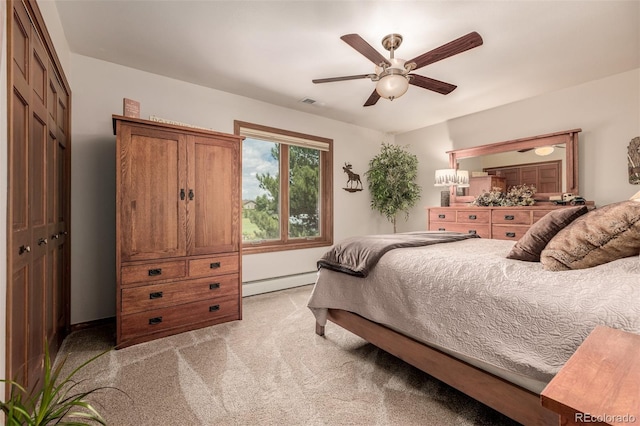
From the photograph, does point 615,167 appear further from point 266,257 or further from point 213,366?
point 213,366

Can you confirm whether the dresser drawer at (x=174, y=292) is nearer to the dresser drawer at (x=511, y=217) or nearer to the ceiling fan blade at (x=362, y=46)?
the ceiling fan blade at (x=362, y=46)

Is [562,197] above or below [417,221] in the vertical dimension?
above

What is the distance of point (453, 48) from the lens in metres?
2.02

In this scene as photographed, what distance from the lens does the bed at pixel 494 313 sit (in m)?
1.17

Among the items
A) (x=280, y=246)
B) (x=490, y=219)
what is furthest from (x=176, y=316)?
(x=490, y=219)

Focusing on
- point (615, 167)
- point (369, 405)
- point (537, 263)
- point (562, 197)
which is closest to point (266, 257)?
point (369, 405)

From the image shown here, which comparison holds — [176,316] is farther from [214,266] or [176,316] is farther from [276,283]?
[276,283]

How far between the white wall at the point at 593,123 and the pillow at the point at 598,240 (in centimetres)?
244

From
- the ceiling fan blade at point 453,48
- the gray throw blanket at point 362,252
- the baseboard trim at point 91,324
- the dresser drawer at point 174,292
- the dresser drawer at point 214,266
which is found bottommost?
the baseboard trim at point 91,324

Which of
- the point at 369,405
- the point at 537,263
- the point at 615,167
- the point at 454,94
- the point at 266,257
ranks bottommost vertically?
the point at 369,405

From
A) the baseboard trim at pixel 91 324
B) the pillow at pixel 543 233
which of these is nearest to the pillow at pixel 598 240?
the pillow at pixel 543 233

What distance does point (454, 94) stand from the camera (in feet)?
11.8

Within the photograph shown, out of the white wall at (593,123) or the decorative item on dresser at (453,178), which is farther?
the decorative item on dresser at (453,178)

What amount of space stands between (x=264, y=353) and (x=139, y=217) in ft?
4.92
